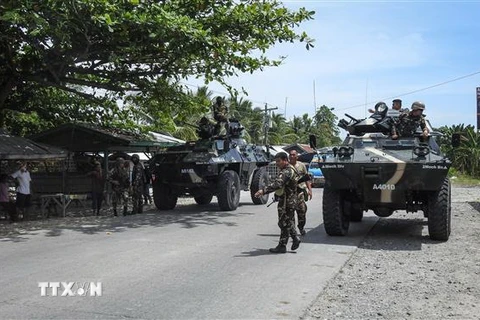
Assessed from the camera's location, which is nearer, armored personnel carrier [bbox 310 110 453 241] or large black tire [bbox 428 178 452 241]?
armored personnel carrier [bbox 310 110 453 241]

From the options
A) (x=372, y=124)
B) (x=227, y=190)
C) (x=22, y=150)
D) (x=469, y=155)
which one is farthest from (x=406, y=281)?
(x=469, y=155)

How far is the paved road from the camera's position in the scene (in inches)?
204

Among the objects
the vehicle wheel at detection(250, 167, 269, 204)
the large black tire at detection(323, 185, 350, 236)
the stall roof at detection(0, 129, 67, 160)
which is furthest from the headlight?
the stall roof at detection(0, 129, 67, 160)

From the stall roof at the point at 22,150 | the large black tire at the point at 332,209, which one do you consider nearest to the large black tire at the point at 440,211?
the large black tire at the point at 332,209

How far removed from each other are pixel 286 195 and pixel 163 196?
7050 millimetres

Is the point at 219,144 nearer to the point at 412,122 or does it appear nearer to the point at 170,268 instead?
the point at 412,122

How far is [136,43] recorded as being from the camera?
38.8 feet

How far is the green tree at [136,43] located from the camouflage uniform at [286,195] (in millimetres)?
4262

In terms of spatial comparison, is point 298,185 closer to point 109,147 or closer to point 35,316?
point 35,316

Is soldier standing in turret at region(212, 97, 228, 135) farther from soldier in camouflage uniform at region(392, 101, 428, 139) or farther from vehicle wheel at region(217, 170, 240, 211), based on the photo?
soldier in camouflage uniform at region(392, 101, 428, 139)

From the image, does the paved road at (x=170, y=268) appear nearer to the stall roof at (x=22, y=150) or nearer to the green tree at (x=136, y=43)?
the stall roof at (x=22, y=150)

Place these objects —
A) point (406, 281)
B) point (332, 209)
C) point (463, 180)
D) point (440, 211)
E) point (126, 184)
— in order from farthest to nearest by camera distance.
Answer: point (463, 180) < point (126, 184) < point (332, 209) < point (440, 211) < point (406, 281)

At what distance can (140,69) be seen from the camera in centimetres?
1434

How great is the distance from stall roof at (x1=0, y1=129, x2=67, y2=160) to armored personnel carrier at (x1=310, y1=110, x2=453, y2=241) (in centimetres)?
724
